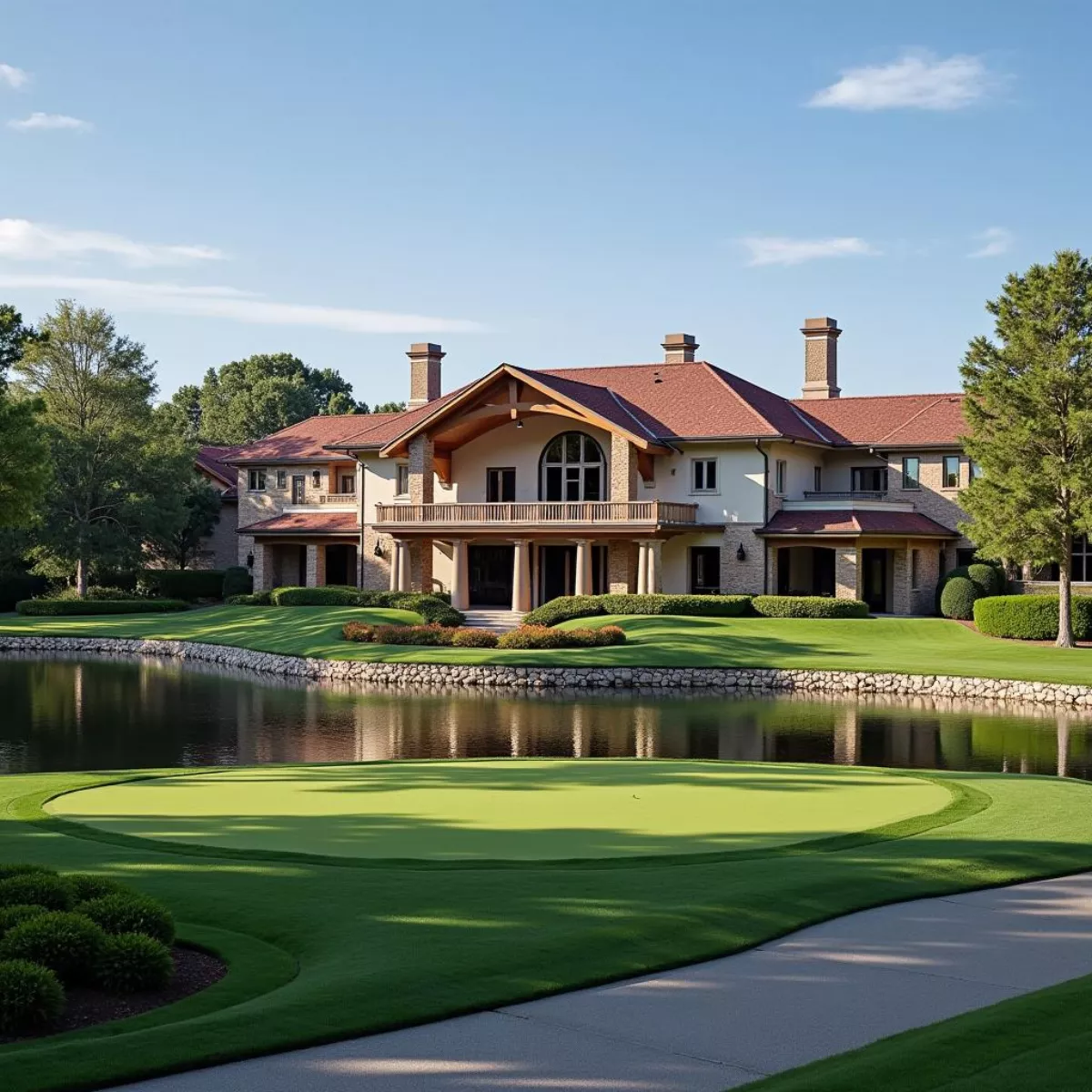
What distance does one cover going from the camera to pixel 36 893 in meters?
8.56

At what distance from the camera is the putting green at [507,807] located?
480 inches

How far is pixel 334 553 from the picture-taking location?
208 ft

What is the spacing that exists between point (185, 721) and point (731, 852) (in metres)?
19.9

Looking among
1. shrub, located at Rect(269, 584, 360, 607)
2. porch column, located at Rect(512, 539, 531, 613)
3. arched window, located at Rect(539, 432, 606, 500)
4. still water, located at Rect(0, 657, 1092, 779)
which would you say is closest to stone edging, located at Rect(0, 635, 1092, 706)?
still water, located at Rect(0, 657, 1092, 779)

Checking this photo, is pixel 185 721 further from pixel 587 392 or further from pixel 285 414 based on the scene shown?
pixel 285 414

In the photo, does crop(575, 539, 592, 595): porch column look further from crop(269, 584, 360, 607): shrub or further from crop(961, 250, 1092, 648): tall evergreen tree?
crop(961, 250, 1092, 648): tall evergreen tree

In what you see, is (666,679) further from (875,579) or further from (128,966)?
(128,966)

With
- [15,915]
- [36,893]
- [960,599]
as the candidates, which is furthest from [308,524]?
[15,915]

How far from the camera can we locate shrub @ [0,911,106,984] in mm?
7793

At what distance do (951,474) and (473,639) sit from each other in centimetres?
2014

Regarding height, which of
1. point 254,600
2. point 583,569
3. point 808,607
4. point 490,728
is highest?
point 583,569

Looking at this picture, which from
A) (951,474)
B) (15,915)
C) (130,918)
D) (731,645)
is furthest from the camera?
(951,474)

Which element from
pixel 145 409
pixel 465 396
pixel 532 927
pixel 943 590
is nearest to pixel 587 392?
pixel 465 396

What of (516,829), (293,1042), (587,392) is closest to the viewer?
(293,1042)
